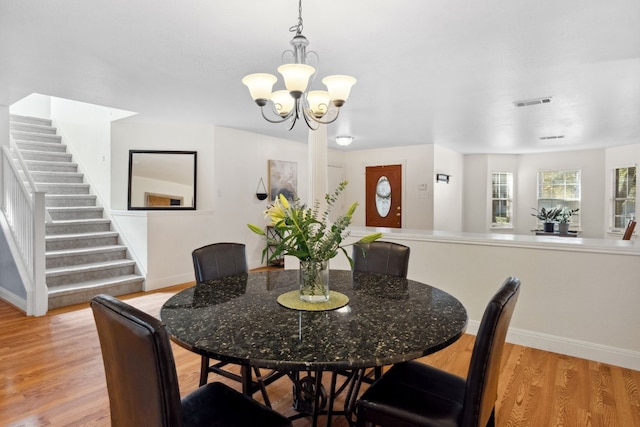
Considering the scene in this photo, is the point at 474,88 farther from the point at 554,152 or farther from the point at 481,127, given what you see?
the point at 554,152

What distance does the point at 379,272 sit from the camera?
2.46 meters

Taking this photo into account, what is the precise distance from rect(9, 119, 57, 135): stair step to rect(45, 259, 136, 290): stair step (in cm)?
307

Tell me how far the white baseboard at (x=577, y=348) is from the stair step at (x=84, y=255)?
15.2 ft

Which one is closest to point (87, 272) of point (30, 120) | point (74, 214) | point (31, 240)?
point (31, 240)

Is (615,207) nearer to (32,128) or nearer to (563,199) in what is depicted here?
(563,199)

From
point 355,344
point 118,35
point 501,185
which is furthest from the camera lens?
point 501,185

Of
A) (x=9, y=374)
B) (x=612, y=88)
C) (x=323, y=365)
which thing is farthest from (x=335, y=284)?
(x=612, y=88)

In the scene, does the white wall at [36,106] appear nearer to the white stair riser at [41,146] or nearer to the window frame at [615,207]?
the white stair riser at [41,146]

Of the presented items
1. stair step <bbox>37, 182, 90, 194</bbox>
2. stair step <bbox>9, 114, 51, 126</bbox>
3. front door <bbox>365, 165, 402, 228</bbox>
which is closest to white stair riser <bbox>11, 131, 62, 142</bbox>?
stair step <bbox>9, 114, 51, 126</bbox>

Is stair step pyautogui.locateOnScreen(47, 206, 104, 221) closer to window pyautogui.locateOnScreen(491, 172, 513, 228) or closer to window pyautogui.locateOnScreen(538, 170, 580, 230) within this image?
window pyautogui.locateOnScreen(491, 172, 513, 228)

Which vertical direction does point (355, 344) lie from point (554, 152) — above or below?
below

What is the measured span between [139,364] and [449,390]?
3.75 feet

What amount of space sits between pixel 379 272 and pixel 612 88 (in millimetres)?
2883

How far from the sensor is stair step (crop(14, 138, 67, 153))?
5713mm
